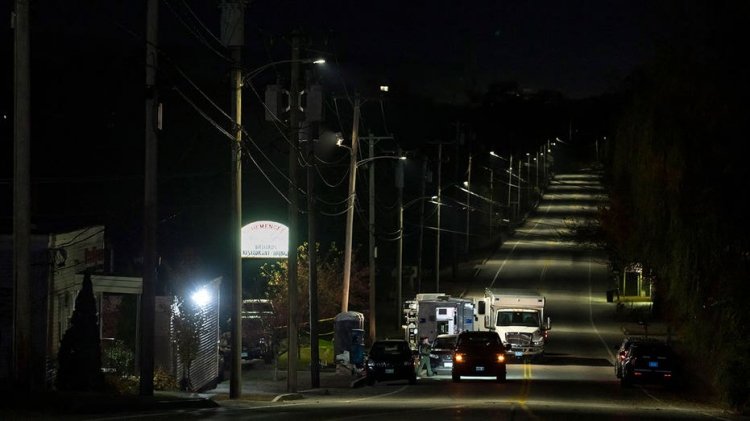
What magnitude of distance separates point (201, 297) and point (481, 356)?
10.3m

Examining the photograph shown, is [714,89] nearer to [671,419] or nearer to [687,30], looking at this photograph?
[687,30]

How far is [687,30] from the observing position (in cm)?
2331

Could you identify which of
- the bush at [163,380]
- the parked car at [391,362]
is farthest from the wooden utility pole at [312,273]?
the bush at [163,380]

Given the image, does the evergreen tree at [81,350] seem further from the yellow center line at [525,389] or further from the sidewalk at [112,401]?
the yellow center line at [525,389]

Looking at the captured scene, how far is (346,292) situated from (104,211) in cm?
2356

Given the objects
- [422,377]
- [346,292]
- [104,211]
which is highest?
[104,211]

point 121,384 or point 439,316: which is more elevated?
point 439,316

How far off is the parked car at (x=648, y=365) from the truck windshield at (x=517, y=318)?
12810 mm

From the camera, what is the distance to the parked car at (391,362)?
39094mm

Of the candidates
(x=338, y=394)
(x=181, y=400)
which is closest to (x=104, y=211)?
(x=338, y=394)

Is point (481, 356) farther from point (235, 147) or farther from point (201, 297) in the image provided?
point (235, 147)

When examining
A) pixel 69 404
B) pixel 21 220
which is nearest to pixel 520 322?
pixel 69 404

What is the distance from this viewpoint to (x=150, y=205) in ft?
79.9

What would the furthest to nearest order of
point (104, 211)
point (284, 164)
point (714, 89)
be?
point (284, 164)
point (104, 211)
point (714, 89)
